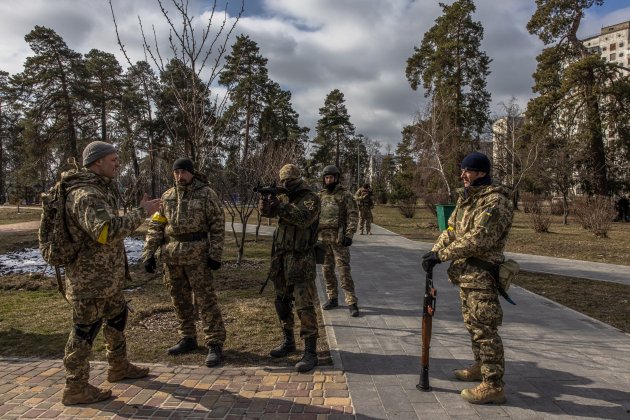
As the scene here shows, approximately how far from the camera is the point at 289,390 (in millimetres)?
3680

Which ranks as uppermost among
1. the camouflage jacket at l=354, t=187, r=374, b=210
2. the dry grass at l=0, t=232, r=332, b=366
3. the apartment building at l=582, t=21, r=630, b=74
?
the apartment building at l=582, t=21, r=630, b=74

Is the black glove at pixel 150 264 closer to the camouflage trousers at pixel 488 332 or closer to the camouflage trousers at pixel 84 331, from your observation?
the camouflage trousers at pixel 84 331

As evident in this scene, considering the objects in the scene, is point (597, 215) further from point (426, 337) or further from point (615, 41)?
point (615, 41)

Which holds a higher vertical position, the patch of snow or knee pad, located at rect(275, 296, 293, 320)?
knee pad, located at rect(275, 296, 293, 320)

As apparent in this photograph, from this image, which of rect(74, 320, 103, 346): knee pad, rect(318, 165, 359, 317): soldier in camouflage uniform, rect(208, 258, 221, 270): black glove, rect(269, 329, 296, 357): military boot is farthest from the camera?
rect(318, 165, 359, 317): soldier in camouflage uniform

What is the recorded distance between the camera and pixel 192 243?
4387mm

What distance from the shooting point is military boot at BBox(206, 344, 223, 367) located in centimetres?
425

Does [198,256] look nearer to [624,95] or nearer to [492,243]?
[492,243]

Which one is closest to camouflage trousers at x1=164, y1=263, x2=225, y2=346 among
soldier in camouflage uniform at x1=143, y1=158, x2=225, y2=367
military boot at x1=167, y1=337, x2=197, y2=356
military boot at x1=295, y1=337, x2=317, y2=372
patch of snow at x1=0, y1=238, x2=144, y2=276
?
soldier in camouflage uniform at x1=143, y1=158, x2=225, y2=367

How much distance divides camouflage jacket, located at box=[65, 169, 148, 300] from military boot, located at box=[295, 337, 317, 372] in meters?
1.75

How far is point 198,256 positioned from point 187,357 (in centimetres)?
106

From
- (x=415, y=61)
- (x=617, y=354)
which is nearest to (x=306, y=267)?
(x=617, y=354)

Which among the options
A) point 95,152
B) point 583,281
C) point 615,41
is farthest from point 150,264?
point 615,41

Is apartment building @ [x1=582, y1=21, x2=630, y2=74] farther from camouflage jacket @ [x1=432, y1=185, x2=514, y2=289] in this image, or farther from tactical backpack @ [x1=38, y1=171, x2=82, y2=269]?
tactical backpack @ [x1=38, y1=171, x2=82, y2=269]
